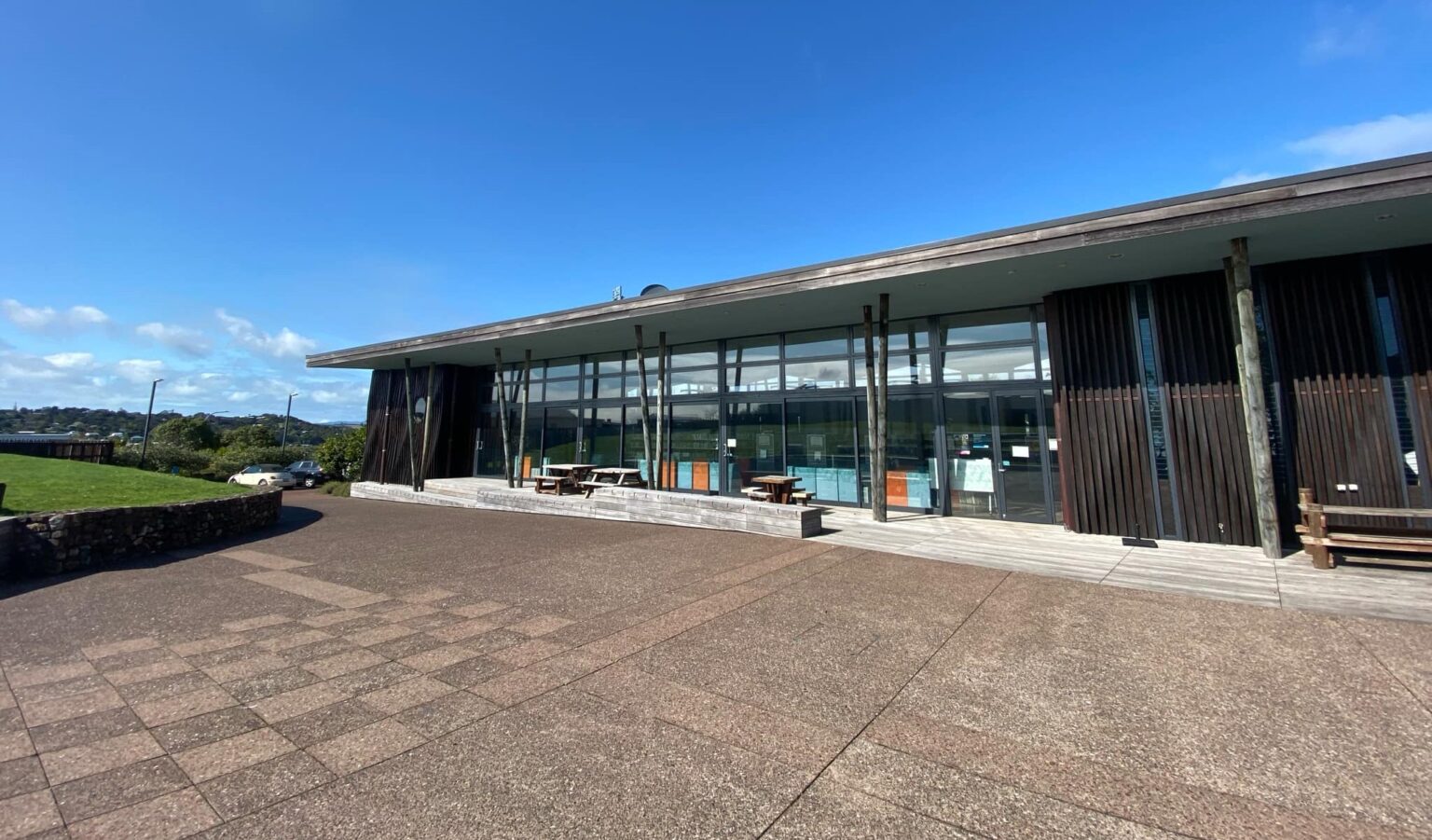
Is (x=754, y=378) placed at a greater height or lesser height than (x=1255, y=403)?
greater

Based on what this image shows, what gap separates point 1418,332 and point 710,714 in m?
11.0

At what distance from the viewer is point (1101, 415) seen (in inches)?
360

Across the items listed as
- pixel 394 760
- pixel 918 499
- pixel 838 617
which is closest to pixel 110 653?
pixel 394 760

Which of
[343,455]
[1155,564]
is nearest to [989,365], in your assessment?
[1155,564]

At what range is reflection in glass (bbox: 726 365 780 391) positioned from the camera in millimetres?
13219

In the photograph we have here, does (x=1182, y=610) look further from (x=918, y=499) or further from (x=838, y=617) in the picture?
(x=918, y=499)

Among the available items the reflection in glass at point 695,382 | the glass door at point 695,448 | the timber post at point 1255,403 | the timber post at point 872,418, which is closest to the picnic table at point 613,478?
the glass door at point 695,448

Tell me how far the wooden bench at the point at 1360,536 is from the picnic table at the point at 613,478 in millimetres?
11963

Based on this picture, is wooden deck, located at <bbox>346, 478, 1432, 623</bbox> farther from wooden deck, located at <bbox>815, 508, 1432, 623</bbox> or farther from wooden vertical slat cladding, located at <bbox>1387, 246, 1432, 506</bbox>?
wooden vertical slat cladding, located at <bbox>1387, 246, 1432, 506</bbox>

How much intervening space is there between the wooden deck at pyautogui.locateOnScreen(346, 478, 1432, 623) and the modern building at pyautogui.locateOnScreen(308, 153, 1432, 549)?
78 centimetres

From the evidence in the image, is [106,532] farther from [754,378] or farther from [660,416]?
[754,378]

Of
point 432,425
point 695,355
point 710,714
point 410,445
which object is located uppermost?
point 695,355

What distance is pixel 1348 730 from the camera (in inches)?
118

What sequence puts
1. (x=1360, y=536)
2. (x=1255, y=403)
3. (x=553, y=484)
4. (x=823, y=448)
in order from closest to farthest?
(x=1360, y=536), (x=1255, y=403), (x=823, y=448), (x=553, y=484)
